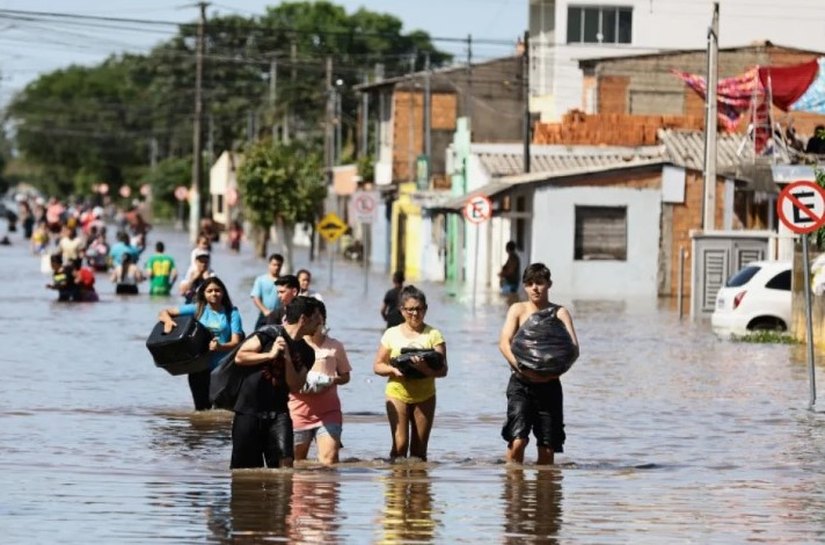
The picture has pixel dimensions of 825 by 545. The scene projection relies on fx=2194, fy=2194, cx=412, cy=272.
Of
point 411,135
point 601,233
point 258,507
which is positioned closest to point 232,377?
point 258,507

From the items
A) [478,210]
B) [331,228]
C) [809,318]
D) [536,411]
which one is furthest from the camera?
[331,228]

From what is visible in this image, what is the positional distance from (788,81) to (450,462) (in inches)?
1312

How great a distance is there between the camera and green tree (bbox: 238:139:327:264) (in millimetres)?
75062

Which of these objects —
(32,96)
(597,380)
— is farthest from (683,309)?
(32,96)

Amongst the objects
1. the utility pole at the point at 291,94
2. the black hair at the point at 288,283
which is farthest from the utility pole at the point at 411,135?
the black hair at the point at 288,283

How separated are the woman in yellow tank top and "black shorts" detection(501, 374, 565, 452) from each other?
0.57 meters

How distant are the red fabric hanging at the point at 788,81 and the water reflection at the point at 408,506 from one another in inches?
1326

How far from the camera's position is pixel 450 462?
55.5 feet

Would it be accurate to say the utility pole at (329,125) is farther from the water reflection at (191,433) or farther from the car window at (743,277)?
the water reflection at (191,433)

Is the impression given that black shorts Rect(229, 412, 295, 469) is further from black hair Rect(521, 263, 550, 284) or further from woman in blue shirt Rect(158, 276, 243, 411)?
woman in blue shirt Rect(158, 276, 243, 411)

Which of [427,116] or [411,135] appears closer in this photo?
[427,116]

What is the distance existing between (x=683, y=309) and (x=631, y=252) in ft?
24.7

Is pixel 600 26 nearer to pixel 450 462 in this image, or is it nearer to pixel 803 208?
pixel 803 208

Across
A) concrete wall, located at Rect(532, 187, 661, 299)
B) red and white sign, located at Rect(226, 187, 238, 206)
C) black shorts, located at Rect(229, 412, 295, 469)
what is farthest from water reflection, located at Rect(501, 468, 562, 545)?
red and white sign, located at Rect(226, 187, 238, 206)
